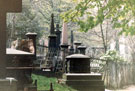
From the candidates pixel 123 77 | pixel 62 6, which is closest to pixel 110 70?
pixel 123 77

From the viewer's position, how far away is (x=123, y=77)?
60.7 feet

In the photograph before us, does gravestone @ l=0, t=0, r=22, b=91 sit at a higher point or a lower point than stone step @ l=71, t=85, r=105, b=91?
higher

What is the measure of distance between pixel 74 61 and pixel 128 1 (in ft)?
24.4

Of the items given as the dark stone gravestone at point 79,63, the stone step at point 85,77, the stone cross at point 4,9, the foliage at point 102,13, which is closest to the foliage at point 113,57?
the dark stone gravestone at point 79,63

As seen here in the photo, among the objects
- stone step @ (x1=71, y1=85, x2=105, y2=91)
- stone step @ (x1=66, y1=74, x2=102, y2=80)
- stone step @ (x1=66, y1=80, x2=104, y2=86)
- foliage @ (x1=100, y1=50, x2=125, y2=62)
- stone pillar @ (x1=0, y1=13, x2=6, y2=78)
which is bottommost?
stone step @ (x1=71, y1=85, x2=105, y2=91)

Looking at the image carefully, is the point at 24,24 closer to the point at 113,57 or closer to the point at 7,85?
the point at 113,57

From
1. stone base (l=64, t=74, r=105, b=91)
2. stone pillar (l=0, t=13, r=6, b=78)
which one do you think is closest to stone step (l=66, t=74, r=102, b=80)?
stone base (l=64, t=74, r=105, b=91)

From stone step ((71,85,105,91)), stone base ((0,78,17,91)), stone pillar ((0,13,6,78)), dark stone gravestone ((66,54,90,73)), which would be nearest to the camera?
stone base ((0,78,17,91))

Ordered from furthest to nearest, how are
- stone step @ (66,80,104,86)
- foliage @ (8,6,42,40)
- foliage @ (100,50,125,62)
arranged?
foliage @ (8,6,42,40) < foliage @ (100,50,125,62) < stone step @ (66,80,104,86)

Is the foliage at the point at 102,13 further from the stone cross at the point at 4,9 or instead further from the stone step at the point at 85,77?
the stone step at the point at 85,77

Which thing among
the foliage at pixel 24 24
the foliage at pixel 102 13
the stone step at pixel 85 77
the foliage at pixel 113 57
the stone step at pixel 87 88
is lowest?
the stone step at pixel 87 88

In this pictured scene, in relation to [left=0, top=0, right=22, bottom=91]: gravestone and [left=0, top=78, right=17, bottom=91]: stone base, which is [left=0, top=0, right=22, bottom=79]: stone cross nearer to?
[left=0, top=0, right=22, bottom=91]: gravestone

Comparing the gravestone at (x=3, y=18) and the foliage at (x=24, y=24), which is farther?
the foliage at (x=24, y=24)

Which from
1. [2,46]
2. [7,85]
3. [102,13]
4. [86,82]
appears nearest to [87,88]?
[86,82]
